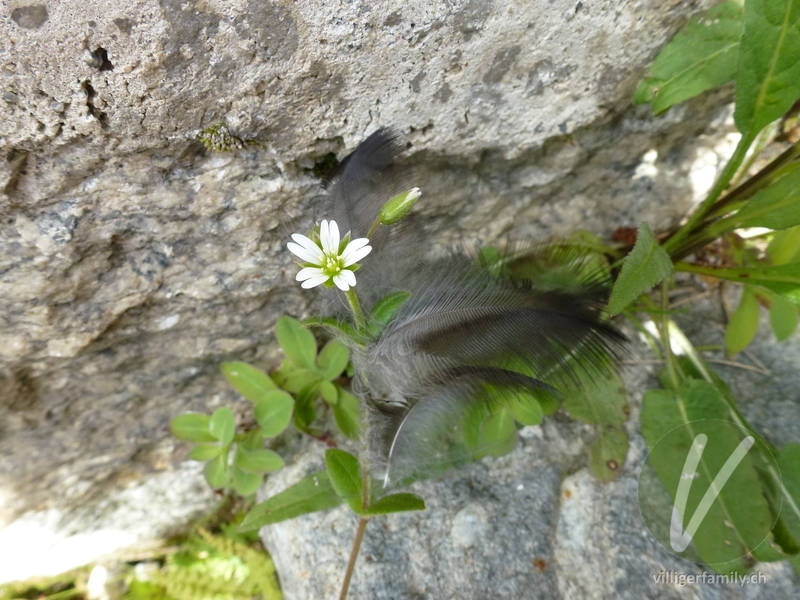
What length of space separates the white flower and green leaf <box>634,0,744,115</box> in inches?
46.7

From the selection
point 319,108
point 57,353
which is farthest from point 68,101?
point 57,353

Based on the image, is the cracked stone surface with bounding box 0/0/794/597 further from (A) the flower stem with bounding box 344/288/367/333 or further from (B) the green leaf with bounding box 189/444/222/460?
(A) the flower stem with bounding box 344/288/367/333

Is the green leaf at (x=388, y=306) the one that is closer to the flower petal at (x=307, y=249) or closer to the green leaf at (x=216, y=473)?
the flower petal at (x=307, y=249)

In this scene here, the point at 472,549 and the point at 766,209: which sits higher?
the point at 766,209

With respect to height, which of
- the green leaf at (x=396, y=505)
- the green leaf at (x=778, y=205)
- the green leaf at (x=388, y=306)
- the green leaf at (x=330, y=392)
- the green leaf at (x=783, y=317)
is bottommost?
the green leaf at (x=783, y=317)

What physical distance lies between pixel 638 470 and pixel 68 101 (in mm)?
2236

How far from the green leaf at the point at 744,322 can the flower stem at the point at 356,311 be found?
1572mm

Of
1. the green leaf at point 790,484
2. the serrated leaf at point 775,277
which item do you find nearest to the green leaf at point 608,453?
the green leaf at point 790,484

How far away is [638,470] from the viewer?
1960mm

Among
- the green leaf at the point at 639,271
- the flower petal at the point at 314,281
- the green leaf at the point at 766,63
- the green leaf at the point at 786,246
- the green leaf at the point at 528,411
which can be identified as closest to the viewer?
the flower petal at the point at 314,281

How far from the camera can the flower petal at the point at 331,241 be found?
1.39 meters

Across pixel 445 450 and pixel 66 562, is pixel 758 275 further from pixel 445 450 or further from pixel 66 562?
pixel 66 562

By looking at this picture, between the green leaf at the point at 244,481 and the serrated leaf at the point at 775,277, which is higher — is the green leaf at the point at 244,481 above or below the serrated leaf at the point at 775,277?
above

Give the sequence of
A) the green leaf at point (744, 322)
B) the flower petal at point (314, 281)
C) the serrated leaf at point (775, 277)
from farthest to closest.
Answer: the green leaf at point (744, 322) → the serrated leaf at point (775, 277) → the flower petal at point (314, 281)
